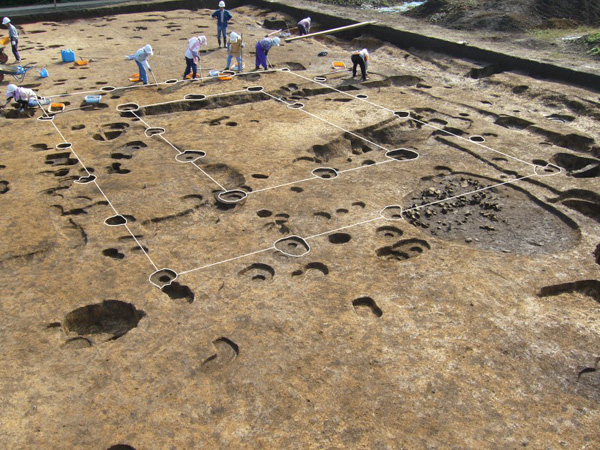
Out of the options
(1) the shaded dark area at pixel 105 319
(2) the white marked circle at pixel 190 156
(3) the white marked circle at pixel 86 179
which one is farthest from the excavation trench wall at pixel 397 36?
(1) the shaded dark area at pixel 105 319

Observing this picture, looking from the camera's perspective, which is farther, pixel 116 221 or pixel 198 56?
pixel 198 56

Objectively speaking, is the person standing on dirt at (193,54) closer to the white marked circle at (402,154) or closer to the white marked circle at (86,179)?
the white marked circle at (86,179)

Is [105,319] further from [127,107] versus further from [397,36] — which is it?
[397,36]

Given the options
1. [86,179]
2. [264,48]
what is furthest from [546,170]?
[264,48]

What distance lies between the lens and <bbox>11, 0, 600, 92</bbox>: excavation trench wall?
12266mm

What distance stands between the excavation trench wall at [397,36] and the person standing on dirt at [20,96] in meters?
10.2

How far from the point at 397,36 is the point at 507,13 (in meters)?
3.52

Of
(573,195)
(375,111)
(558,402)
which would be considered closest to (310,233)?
(558,402)

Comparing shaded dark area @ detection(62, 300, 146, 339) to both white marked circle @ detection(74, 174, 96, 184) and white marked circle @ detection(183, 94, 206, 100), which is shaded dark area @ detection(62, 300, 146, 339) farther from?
white marked circle @ detection(183, 94, 206, 100)

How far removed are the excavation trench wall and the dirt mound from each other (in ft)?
6.67

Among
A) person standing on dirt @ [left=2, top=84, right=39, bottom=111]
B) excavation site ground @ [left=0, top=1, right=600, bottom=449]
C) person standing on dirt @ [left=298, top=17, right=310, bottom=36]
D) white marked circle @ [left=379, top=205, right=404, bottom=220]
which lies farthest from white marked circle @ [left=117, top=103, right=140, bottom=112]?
person standing on dirt @ [left=298, top=17, right=310, bottom=36]

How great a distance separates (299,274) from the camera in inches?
225

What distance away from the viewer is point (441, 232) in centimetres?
660

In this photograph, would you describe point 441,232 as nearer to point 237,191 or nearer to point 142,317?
point 237,191
